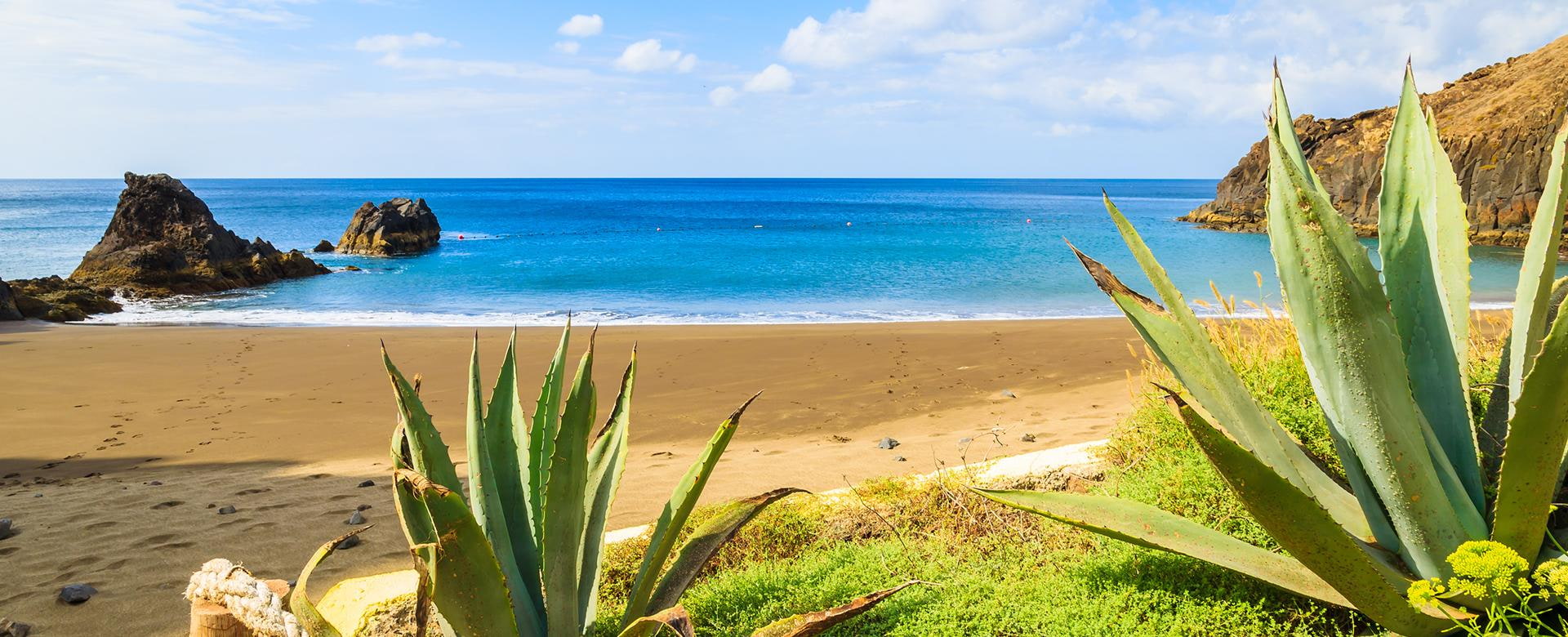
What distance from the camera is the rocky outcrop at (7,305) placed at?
17.5m

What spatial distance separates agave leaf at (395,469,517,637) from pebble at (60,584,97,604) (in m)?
2.85

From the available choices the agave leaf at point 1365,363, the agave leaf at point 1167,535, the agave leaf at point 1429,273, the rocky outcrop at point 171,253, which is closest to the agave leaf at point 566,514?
the agave leaf at point 1167,535

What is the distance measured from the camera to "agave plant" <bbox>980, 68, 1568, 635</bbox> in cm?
193

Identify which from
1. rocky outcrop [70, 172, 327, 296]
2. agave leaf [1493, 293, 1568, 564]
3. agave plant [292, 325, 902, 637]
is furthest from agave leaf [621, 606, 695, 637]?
rocky outcrop [70, 172, 327, 296]

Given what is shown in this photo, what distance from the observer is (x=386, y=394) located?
410 inches

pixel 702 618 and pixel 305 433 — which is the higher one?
pixel 702 618

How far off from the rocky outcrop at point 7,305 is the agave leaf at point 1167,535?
71.5 feet

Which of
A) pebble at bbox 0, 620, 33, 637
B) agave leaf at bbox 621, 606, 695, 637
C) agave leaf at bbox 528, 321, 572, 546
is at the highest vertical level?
agave leaf at bbox 528, 321, 572, 546

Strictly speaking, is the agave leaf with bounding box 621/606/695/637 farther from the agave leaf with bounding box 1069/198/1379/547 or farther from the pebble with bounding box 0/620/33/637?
the pebble with bounding box 0/620/33/637

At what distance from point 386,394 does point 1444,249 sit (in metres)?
10.3

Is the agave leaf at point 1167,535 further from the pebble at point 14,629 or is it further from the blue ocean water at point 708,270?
the pebble at point 14,629

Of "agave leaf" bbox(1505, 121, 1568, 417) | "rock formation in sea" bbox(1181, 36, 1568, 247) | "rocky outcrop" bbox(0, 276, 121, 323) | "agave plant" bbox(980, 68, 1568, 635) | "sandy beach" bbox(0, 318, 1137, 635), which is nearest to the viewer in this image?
"agave plant" bbox(980, 68, 1568, 635)

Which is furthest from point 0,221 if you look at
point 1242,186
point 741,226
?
point 1242,186

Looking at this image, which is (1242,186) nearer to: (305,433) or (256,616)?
(305,433)
